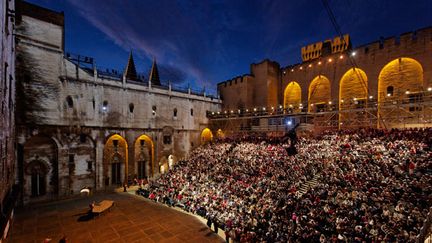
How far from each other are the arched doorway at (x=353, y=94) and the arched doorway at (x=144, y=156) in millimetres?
22191

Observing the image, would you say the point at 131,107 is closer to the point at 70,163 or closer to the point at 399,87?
the point at 70,163

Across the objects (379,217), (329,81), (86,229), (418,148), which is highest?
(329,81)

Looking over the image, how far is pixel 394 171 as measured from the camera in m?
12.1

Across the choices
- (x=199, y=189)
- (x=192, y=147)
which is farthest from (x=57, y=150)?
(x=192, y=147)

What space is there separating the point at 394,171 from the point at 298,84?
17053 millimetres

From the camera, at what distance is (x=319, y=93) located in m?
25.4

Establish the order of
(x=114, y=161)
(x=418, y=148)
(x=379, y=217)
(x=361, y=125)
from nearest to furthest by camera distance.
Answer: (x=379, y=217)
(x=418, y=148)
(x=361, y=125)
(x=114, y=161)

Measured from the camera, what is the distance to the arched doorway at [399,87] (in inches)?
730

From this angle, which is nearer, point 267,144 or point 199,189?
point 199,189

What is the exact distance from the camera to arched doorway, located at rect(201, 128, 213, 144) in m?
32.3

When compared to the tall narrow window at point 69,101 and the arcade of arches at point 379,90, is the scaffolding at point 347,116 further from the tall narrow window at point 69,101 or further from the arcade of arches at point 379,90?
the tall narrow window at point 69,101

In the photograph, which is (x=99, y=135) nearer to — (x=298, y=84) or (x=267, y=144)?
(x=267, y=144)

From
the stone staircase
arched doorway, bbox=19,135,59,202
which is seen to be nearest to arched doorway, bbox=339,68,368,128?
the stone staircase

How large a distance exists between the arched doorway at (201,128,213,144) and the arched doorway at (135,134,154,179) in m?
8.62
